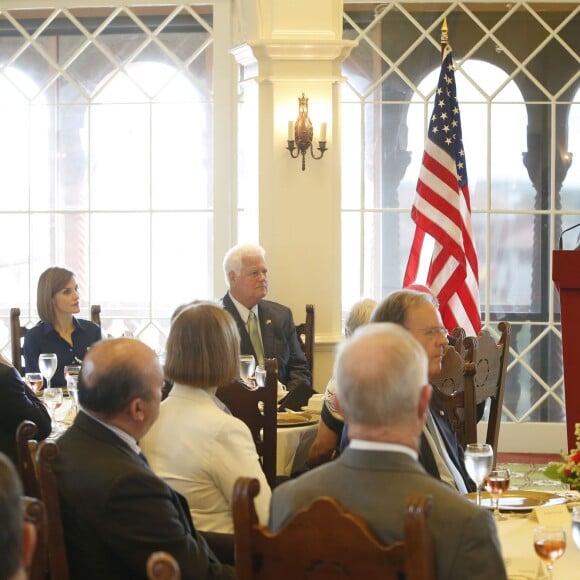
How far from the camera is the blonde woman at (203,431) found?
9.59 ft

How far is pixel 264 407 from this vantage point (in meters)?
3.79

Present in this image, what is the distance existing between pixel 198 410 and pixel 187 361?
0.55ft

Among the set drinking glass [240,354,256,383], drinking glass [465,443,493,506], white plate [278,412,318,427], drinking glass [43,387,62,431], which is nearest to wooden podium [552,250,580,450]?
white plate [278,412,318,427]

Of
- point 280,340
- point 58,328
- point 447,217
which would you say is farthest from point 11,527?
point 447,217

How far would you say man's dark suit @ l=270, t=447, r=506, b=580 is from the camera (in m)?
1.84

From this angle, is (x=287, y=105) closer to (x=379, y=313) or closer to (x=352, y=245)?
(x=352, y=245)

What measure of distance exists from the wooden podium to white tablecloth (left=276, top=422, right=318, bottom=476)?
1.06 meters

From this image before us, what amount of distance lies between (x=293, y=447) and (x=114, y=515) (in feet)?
6.33

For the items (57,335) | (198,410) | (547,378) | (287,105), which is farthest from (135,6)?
(198,410)

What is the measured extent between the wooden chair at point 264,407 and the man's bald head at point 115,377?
1135 mm

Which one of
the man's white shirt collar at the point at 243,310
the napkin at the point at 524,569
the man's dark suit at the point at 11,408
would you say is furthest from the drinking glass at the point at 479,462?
the man's white shirt collar at the point at 243,310

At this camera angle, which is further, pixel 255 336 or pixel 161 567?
pixel 255 336

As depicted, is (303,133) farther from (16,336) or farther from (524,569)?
(524,569)

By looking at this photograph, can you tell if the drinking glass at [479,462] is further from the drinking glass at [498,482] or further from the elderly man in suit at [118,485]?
the elderly man in suit at [118,485]
